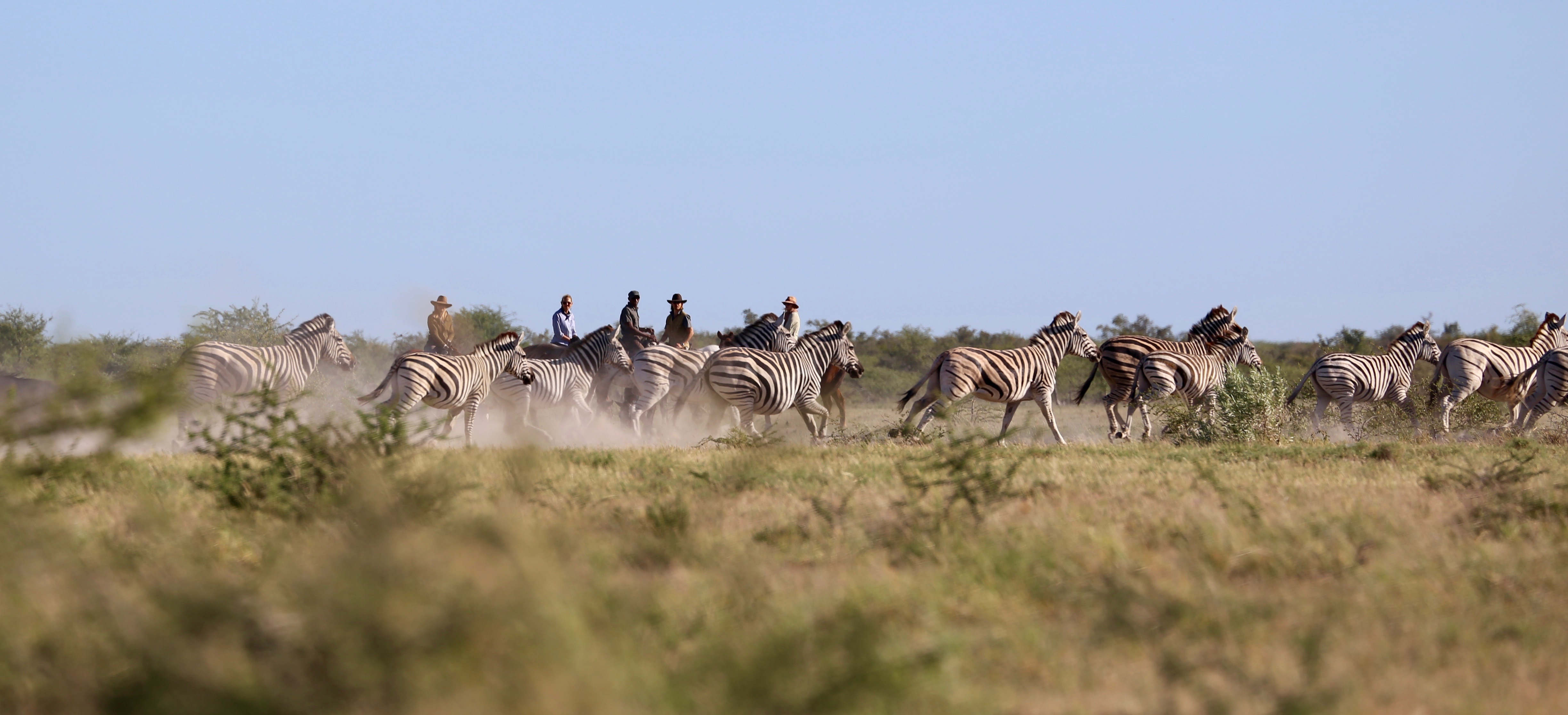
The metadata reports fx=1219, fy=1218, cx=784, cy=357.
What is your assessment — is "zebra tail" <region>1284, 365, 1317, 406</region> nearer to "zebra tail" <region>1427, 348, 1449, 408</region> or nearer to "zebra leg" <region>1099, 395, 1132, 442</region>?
"zebra tail" <region>1427, 348, 1449, 408</region>

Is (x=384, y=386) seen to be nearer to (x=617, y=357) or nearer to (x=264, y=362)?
(x=264, y=362)

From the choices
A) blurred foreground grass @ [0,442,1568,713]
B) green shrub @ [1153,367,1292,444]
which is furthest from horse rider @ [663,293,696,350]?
blurred foreground grass @ [0,442,1568,713]

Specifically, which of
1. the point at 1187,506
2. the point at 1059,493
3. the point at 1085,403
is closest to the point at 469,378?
the point at 1059,493

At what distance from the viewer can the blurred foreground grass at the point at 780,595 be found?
2.87m

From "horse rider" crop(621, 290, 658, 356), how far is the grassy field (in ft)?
32.4

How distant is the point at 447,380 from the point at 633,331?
4.84 meters

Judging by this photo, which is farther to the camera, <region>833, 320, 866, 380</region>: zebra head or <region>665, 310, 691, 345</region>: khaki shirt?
<region>665, 310, 691, 345</region>: khaki shirt

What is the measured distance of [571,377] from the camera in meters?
16.6

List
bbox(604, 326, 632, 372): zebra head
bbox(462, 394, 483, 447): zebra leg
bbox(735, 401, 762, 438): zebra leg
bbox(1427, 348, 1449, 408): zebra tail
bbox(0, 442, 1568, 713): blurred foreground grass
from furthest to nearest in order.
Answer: bbox(604, 326, 632, 372): zebra head, bbox(1427, 348, 1449, 408): zebra tail, bbox(735, 401, 762, 438): zebra leg, bbox(462, 394, 483, 447): zebra leg, bbox(0, 442, 1568, 713): blurred foreground grass

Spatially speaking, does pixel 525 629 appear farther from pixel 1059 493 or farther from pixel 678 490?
pixel 1059 493

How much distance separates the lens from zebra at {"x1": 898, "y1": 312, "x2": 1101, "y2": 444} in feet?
46.9

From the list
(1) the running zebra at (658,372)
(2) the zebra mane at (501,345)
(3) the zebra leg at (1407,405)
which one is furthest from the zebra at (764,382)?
(3) the zebra leg at (1407,405)

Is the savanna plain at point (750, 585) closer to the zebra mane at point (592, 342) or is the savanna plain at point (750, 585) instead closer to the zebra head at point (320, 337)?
the zebra head at point (320, 337)

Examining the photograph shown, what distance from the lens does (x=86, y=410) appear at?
18.1 ft
